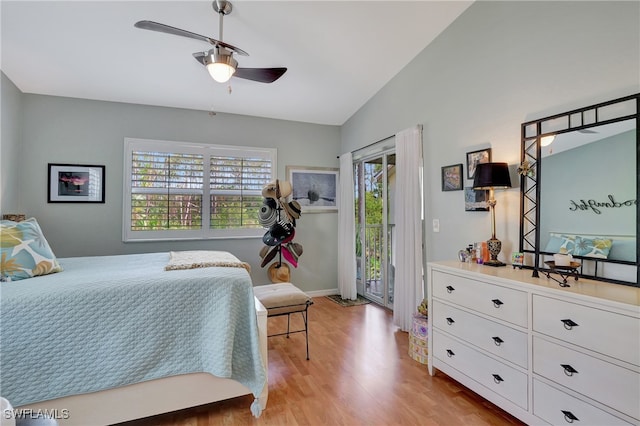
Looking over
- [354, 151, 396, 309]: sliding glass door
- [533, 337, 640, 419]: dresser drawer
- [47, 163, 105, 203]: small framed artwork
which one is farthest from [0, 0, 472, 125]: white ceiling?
[533, 337, 640, 419]: dresser drawer

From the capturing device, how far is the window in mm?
3770

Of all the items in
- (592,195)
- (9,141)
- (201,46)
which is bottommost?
(592,195)

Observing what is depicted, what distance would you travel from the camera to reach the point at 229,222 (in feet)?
13.7

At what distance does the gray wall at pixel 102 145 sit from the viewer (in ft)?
11.1

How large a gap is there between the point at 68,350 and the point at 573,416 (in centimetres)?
250

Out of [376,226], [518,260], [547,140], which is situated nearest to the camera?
[547,140]

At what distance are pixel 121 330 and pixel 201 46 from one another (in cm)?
239

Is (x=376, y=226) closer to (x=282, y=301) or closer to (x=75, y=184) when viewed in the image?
(x=282, y=301)

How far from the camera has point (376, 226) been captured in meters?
4.22

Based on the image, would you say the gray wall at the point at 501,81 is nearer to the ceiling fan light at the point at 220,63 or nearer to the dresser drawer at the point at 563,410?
the dresser drawer at the point at 563,410

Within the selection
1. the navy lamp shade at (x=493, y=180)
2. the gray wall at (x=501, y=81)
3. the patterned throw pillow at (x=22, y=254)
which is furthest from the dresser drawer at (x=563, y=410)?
the patterned throw pillow at (x=22, y=254)

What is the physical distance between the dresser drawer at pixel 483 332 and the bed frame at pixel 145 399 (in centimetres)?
129

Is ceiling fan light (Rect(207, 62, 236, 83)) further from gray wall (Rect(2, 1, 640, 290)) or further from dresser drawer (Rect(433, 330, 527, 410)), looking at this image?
dresser drawer (Rect(433, 330, 527, 410))

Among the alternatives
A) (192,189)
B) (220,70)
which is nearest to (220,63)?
(220,70)
